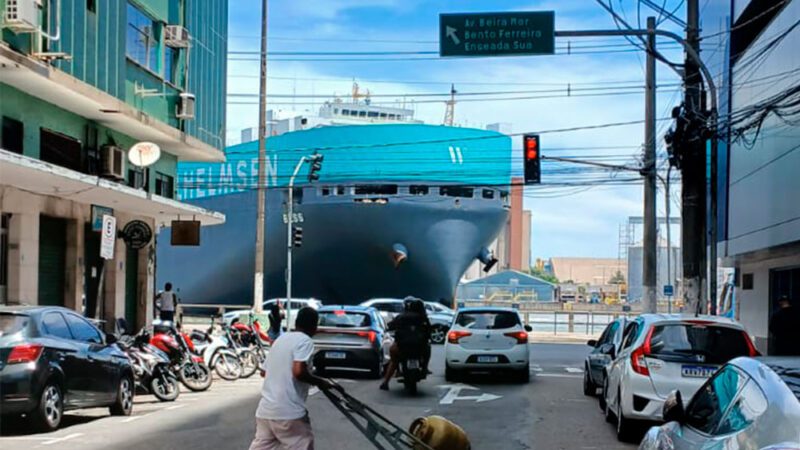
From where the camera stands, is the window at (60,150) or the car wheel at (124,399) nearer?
the car wheel at (124,399)

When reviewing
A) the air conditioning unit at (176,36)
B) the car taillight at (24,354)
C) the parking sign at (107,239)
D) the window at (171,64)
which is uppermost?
the air conditioning unit at (176,36)

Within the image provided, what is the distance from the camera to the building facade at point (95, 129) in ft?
53.9

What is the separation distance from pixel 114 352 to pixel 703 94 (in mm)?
10853

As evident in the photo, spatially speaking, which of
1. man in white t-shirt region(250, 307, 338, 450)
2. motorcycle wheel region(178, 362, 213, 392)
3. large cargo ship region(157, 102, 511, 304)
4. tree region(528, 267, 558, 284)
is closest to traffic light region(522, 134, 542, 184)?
motorcycle wheel region(178, 362, 213, 392)

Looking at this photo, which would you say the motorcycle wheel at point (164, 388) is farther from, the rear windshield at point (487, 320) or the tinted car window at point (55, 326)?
the rear windshield at point (487, 320)

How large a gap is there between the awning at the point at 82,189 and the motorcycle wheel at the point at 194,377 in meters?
3.71

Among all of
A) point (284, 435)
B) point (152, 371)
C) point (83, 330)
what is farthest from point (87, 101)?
point (284, 435)

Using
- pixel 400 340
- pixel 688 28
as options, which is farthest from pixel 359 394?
pixel 688 28

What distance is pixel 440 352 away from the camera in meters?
28.7

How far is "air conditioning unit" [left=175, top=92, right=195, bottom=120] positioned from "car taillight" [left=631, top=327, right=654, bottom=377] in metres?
15.7

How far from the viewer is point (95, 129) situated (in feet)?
67.8

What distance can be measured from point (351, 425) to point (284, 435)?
552 cm

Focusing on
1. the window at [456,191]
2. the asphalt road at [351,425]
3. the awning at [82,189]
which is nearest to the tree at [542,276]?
the window at [456,191]

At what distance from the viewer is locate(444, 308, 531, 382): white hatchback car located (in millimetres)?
18031
